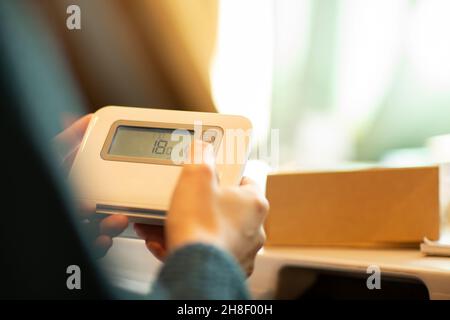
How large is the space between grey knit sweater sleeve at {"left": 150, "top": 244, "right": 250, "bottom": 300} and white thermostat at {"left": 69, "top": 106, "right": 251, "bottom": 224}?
0.26 meters

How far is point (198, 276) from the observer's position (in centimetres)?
49

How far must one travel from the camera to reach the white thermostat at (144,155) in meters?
0.79

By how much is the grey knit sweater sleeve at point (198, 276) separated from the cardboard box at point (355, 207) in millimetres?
668

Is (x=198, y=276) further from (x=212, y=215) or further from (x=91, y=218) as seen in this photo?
(x=91, y=218)

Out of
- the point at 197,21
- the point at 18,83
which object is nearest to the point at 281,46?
the point at 197,21

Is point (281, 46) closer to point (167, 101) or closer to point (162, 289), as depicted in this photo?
point (167, 101)

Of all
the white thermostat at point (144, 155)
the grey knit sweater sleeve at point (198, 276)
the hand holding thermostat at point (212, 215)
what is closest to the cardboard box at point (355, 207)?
the white thermostat at point (144, 155)

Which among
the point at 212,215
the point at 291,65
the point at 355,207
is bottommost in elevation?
the point at 355,207

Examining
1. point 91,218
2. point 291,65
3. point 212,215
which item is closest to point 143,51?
point 291,65

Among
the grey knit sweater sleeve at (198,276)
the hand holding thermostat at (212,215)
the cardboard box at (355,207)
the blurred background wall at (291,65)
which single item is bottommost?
the cardboard box at (355,207)

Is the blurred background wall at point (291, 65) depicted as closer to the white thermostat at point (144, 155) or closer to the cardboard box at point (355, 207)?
the cardboard box at point (355, 207)

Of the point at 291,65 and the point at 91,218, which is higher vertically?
the point at 291,65

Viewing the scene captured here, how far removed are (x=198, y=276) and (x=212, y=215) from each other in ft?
0.27

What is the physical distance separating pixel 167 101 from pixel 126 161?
98cm
